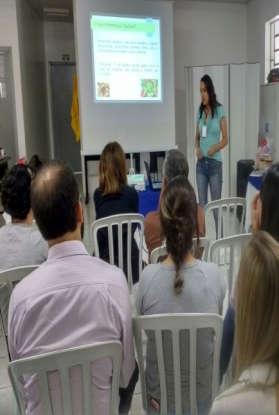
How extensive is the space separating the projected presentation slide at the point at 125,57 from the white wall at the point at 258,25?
65.4 inches

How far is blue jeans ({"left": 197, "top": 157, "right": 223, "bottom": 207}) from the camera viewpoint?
445 cm

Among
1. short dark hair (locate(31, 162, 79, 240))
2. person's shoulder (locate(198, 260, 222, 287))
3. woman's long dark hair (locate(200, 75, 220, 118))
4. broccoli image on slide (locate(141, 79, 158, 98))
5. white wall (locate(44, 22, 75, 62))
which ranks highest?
white wall (locate(44, 22, 75, 62))

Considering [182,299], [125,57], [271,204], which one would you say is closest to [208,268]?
[182,299]

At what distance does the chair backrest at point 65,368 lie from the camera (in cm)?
106

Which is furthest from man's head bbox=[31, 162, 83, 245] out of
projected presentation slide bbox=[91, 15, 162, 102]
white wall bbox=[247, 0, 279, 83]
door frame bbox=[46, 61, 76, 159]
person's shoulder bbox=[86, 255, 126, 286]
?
door frame bbox=[46, 61, 76, 159]

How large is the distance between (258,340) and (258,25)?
638 cm

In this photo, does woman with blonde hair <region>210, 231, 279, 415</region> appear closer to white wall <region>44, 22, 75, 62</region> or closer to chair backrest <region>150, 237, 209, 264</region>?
chair backrest <region>150, 237, 209, 264</region>

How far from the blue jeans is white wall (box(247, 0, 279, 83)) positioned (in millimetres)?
2376

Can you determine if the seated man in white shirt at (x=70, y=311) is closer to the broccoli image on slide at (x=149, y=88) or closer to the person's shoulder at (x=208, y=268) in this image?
the person's shoulder at (x=208, y=268)

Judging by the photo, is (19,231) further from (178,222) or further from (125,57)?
(125,57)

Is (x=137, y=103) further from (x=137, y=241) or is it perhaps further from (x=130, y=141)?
(x=137, y=241)

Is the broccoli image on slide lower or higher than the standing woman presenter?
higher

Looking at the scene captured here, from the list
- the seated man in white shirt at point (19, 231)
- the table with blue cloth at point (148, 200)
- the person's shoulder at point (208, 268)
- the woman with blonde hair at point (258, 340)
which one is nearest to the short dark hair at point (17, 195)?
the seated man in white shirt at point (19, 231)

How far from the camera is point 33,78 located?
261 inches
